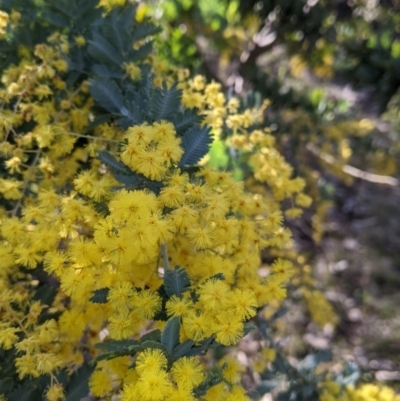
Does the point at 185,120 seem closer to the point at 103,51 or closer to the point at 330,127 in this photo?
the point at 103,51

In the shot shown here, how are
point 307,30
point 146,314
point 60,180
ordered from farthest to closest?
1. point 307,30
2. point 60,180
3. point 146,314

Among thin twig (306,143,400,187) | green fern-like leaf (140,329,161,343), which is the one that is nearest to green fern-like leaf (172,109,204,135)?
green fern-like leaf (140,329,161,343)

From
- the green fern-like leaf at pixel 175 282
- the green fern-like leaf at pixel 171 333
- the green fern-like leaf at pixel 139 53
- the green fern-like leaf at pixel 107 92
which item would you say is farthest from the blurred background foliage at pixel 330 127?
the green fern-like leaf at pixel 171 333

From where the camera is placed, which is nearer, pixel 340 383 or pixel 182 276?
pixel 182 276

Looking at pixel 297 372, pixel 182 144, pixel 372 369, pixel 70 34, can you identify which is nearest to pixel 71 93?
pixel 70 34

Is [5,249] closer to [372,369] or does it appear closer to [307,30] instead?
[307,30]
